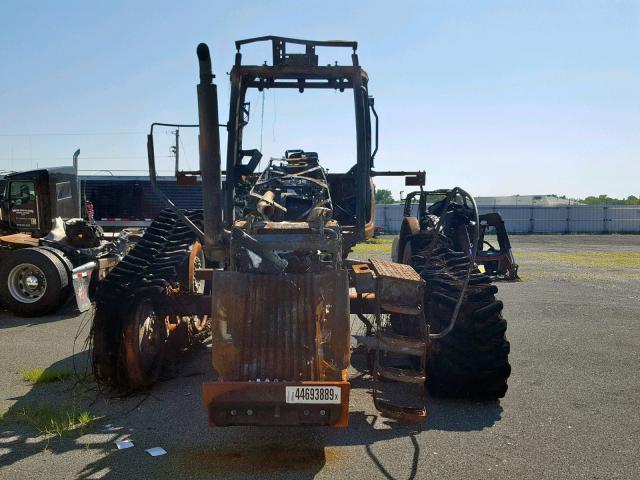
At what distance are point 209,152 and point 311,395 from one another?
1930mm

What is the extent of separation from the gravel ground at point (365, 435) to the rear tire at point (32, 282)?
90.8 inches

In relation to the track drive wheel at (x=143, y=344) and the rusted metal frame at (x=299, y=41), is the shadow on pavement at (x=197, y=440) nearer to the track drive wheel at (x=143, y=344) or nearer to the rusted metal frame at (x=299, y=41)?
the track drive wheel at (x=143, y=344)

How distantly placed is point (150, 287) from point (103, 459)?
1.72 metres

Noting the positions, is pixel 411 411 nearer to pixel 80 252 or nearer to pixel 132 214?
pixel 80 252

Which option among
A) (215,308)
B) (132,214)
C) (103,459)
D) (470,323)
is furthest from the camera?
(132,214)

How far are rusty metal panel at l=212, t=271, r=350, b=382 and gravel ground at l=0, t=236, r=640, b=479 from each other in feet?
1.97

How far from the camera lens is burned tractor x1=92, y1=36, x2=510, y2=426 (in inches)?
167

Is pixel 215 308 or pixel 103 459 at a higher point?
pixel 215 308

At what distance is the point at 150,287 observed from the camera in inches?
217

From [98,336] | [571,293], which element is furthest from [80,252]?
[571,293]

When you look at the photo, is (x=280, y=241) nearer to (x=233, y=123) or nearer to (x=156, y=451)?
(x=156, y=451)

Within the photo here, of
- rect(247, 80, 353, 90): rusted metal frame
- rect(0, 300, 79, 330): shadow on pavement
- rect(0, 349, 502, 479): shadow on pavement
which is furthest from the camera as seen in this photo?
rect(0, 300, 79, 330): shadow on pavement

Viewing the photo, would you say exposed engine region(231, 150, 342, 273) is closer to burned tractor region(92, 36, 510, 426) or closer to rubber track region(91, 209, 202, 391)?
burned tractor region(92, 36, 510, 426)

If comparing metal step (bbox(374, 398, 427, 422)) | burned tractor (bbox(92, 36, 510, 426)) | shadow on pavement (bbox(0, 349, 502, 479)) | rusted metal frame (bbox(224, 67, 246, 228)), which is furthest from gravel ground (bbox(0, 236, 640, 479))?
rusted metal frame (bbox(224, 67, 246, 228))
